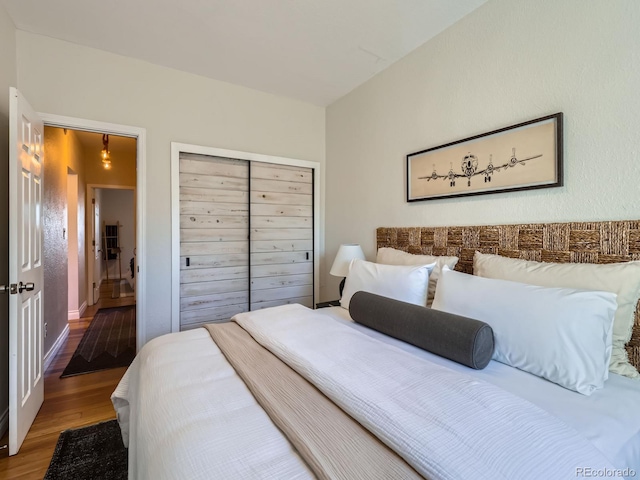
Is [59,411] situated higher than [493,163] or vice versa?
[493,163]

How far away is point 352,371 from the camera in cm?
110

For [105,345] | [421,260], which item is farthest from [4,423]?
[421,260]

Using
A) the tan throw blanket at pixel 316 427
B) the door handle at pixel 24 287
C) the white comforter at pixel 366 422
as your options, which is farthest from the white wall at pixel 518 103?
the door handle at pixel 24 287

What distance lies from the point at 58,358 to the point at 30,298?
1.52 m

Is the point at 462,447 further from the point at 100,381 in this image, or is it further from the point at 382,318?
the point at 100,381

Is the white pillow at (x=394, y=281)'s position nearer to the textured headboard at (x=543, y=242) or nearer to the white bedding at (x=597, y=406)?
the textured headboard at (x=543, y=242)

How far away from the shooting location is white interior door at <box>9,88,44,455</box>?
165 cm

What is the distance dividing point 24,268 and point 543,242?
10.0 feet

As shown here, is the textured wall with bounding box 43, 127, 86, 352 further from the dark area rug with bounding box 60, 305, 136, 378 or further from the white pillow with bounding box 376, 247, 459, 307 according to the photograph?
the white pillow with bounding box 376, 247, 459, 307

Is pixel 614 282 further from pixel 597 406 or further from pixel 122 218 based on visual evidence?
pixel 122 218

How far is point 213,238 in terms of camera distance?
2.97 metres

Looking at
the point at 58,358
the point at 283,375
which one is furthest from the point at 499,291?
the point at 58,358

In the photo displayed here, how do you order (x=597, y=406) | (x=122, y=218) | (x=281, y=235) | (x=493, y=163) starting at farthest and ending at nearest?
(x=122, y=218), (x=281, y=235), (x=493, y=163), (x=597, y=406)

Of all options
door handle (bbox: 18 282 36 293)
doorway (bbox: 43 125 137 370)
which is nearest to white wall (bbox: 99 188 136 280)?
doorway (bbox: 43 125 137 370)
